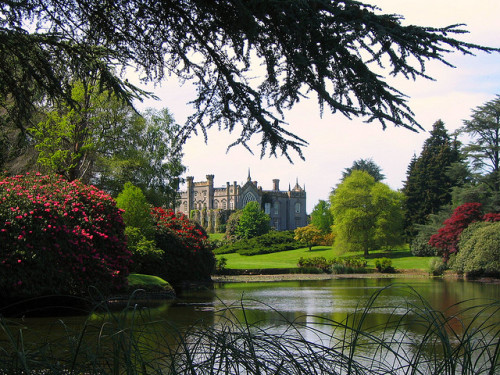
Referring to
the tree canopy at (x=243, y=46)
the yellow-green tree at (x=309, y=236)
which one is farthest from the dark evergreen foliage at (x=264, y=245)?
the tree canopy at (x=243, y=46)

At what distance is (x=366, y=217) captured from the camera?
3981 cm

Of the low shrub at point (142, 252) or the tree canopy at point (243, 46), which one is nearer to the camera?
the tree canopy at point (243, 46)

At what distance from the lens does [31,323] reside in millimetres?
8883

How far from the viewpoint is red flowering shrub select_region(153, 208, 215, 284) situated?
62.4 ft

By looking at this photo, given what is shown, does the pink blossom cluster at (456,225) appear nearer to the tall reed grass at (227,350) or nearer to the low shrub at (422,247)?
the low shrub at (422,247)

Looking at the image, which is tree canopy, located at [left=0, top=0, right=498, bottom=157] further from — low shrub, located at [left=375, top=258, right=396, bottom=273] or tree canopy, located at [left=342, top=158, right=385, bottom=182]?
tree canopy, located at [left=342, top=158, right=385, bottom=182]

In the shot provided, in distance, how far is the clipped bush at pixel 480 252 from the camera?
80.3 ft

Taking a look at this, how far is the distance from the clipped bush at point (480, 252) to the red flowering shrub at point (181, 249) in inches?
481

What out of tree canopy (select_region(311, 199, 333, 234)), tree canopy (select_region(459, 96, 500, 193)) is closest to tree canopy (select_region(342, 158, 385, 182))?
tree canopy (select_region(311, 199, 333, 234))

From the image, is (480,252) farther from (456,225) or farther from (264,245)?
(264,245)

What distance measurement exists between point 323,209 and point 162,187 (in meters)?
35.5

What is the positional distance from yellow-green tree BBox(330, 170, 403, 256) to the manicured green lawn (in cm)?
122

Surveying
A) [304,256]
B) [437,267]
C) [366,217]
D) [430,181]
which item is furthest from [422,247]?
[437,267]

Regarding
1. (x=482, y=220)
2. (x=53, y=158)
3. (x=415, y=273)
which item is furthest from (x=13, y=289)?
(x=482, y=220)
